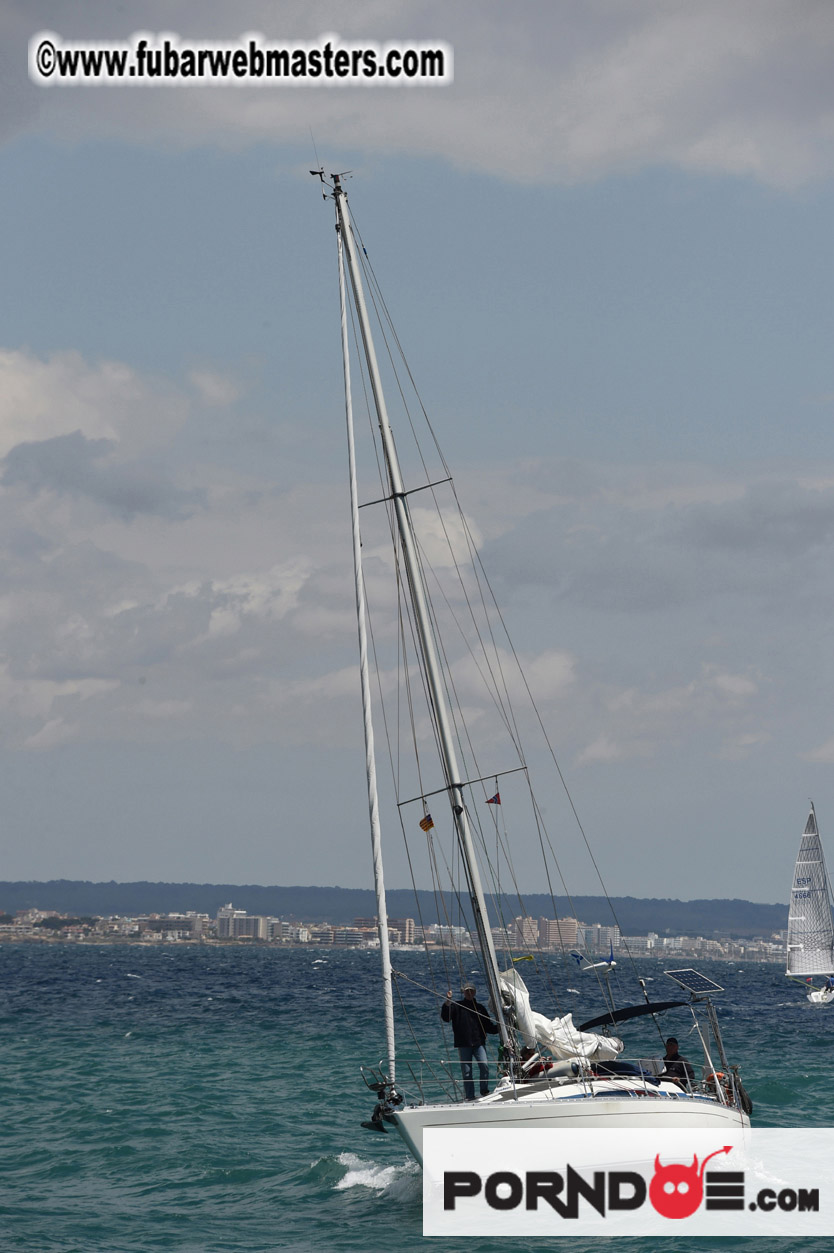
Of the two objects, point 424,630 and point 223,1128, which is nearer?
point 424,630

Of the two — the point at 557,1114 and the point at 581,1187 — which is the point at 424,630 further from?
the point at 581,1187

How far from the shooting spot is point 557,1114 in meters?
21.2

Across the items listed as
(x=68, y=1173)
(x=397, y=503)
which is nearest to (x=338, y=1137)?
(x=68, y=1173)

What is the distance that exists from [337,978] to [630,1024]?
6039 centimetres

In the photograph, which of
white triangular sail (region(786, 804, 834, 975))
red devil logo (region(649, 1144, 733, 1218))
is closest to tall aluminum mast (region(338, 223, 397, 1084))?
red devil logo (region(649, 1144, 733, 1218))

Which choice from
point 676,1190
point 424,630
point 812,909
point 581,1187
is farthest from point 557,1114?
point 812,909

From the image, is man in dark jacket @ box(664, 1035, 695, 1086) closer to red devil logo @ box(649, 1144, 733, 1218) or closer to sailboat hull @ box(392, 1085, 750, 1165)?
sailboat hull @ box(392, 1085, 750, 1165)

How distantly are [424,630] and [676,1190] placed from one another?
1090 centimetres

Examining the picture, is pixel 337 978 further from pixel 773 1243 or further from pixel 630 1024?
pixel 773 1243

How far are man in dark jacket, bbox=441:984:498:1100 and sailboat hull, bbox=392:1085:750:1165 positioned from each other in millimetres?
1946

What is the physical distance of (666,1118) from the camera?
21547 mm

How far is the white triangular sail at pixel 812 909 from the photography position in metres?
88.6

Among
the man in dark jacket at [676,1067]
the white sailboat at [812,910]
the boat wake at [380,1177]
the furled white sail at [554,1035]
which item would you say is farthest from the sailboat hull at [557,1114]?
the white sailboat at [812,910]

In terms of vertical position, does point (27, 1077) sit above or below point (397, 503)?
below
